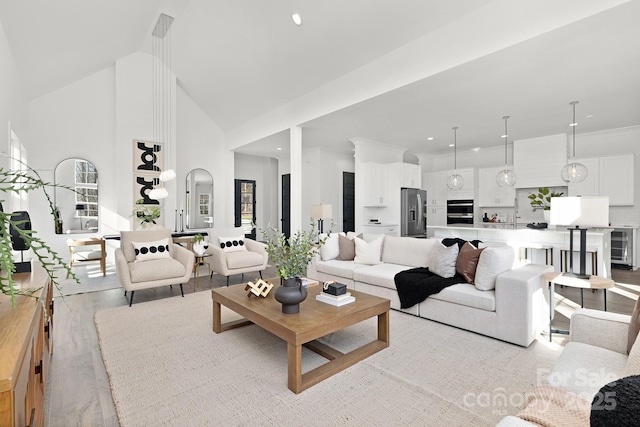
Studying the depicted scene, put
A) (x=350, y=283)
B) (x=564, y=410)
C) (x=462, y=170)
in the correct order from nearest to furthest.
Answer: (x=564, y=410)
(x=350, y=283)
(x=462, y=170)

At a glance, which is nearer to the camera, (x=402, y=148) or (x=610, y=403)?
(x=610, y=403)

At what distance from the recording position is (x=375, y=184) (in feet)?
23.5

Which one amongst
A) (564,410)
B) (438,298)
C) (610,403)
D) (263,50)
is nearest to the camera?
(610,403)

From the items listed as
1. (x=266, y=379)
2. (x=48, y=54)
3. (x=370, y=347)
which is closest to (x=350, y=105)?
(x=370, y=347)

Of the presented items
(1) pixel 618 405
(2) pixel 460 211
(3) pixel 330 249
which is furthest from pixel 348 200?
(1) pixel 618 405

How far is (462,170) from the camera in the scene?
8.20 metres

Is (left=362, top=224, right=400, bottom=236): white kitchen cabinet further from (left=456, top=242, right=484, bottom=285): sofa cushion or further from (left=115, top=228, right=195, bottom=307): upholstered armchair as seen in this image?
(left=115, top=228, right=195, bottom=307): upholstered armchair

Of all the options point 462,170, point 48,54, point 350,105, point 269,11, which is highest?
point 269,11

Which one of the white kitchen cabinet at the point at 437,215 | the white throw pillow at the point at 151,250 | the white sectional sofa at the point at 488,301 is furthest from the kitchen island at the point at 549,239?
the white throw pillow at the point at 151,250

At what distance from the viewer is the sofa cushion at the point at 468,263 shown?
10.5 feet

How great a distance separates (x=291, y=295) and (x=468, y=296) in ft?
5.53

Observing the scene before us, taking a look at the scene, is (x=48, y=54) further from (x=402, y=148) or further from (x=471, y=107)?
(x=402, y=148)

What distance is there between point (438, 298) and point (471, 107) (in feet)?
10.8

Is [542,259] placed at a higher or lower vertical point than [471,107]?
lower
